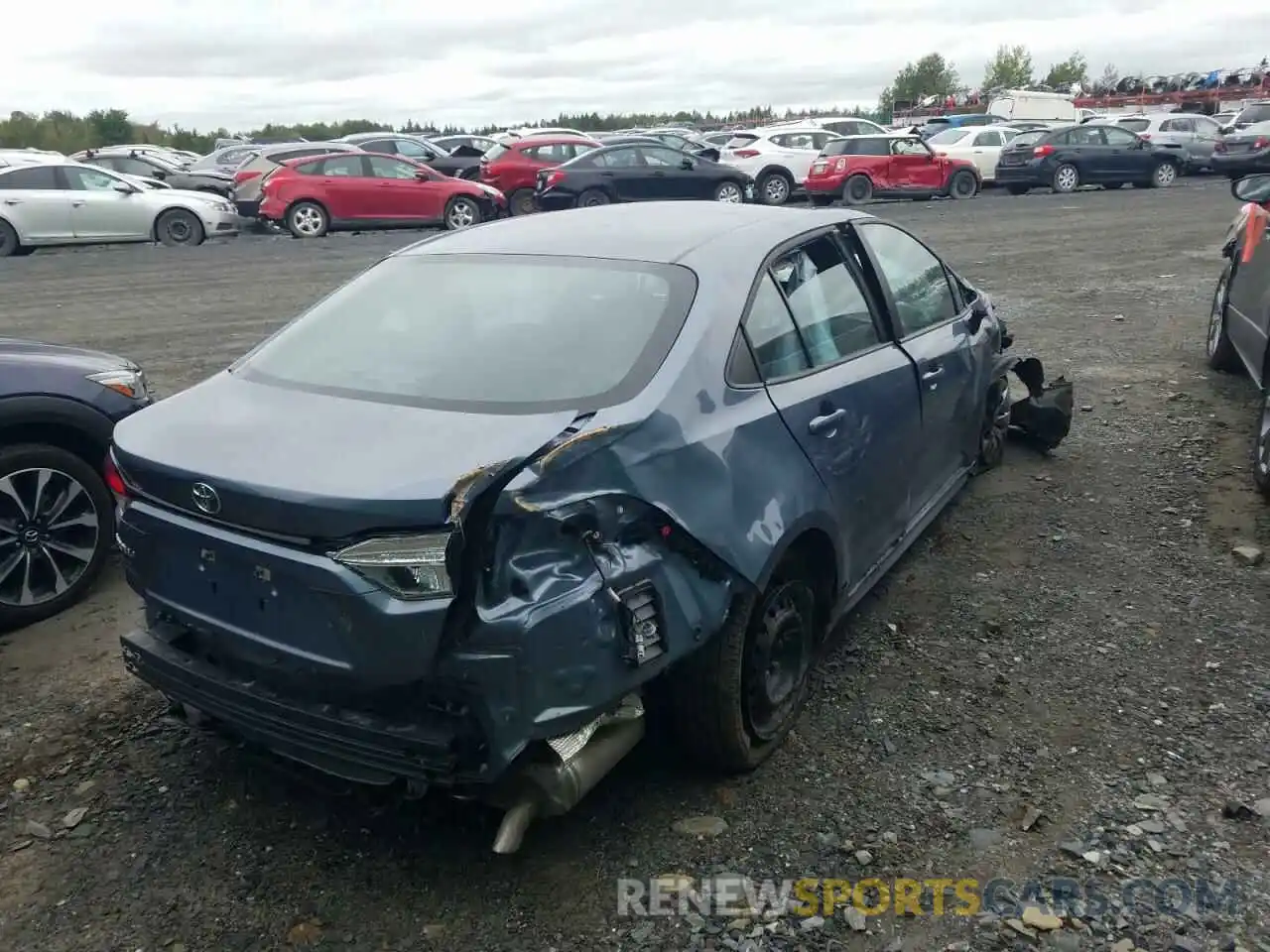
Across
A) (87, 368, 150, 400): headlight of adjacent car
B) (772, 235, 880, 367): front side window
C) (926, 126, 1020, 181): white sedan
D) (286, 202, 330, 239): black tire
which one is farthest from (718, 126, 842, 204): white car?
(772, 235, 880, 367): front side window

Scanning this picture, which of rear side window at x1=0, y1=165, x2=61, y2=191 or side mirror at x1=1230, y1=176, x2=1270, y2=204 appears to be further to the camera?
rear side window at x1=0, y1=165, x2=61, y2=191

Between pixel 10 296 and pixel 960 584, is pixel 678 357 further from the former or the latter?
pixel 10 296

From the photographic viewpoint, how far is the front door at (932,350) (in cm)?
420

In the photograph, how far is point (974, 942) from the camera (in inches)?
101

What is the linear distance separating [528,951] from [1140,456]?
4.77 meters

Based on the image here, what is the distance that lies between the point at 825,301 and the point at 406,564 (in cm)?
201

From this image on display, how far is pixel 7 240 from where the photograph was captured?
16.8 m

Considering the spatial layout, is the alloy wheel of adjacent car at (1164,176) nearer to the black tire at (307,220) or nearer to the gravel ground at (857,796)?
the black tire at (307,220)

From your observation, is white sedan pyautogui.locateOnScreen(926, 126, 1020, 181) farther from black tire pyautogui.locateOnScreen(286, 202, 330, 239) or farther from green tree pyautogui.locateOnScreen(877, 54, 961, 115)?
green tree pyautogui.locateOnScreen(877, 54, 961, 115)

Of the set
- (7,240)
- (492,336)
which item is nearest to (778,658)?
(492,336)

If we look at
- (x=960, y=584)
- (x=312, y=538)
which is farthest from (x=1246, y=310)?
(x=312, y=538)

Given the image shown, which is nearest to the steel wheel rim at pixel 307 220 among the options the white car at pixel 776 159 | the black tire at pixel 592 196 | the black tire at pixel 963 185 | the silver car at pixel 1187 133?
the black tire at pixel 592 196

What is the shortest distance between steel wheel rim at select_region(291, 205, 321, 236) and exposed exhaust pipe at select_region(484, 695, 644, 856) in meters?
16.9

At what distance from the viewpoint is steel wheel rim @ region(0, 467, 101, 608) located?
420cm
